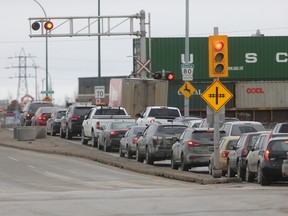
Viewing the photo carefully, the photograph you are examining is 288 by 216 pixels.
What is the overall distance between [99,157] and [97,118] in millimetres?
9050

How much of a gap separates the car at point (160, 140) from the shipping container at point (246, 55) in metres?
35.3

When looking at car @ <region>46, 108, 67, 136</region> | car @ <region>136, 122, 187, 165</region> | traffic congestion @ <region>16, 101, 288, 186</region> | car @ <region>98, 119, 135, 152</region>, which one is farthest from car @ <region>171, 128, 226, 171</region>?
car @ <region>46, 108, 67, 136</region>

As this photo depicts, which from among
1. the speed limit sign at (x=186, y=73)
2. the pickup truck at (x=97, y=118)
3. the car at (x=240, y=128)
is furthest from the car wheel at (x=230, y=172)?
the pickup truck at (x=97, y=118)

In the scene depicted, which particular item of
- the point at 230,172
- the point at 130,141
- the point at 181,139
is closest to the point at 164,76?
the point at 130,141

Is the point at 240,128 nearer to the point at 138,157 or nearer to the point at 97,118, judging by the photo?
the point at 138,157

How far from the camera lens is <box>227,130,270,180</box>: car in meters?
25.8

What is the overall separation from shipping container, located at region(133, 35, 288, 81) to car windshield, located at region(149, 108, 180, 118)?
23714 mm

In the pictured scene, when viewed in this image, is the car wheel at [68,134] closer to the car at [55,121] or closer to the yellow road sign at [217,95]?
the car at [55,121]

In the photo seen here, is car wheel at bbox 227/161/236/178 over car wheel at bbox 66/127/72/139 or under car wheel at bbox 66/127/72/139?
under

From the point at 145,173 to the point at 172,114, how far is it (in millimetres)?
15776

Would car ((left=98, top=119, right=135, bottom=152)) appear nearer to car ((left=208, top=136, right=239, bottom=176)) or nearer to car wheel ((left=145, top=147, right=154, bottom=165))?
car wheel ((left=145, top=147, right=154, bottom=165))

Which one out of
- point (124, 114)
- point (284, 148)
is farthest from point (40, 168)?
point (124, 114)

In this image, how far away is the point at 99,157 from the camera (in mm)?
35281

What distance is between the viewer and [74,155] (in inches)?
1491
